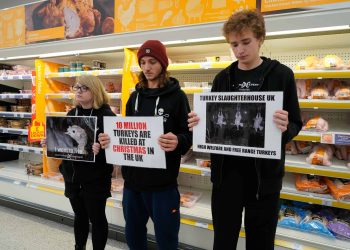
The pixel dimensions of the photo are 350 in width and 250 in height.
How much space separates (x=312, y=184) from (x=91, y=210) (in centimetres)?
178

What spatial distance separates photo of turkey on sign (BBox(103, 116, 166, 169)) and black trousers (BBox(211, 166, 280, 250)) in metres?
0.40

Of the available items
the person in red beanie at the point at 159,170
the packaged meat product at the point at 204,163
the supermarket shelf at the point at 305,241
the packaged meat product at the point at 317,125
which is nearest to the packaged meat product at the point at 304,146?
the packaged meat product at the point at 317,125

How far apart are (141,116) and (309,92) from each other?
1476 mm

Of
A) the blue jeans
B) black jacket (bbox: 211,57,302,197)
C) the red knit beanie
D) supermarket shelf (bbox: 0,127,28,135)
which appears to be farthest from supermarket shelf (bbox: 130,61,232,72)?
supermarket shelf (bbox: 0,127,28,135)

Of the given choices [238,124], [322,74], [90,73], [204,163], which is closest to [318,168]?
[322,74]

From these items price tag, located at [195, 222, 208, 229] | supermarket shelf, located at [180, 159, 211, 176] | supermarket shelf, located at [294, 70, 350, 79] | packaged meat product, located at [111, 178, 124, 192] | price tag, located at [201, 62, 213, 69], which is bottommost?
price tag, located at [195, 222, 208, 229]

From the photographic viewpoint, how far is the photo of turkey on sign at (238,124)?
1.23m

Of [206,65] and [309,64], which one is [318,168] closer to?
[309,64]

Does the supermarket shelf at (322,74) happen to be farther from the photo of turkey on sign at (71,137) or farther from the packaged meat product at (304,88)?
the photo of turkey on sign at (71,137)

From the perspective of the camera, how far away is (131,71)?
2.67 metres

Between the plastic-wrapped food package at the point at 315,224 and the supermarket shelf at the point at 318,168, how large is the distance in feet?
1.50

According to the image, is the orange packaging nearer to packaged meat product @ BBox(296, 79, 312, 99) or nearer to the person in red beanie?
packaged meat product @ BBox(296, 79, 312, 99)

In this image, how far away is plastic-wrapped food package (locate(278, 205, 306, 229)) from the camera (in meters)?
2.15

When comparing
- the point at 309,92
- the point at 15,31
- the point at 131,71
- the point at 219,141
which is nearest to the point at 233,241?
the point at 219,141
